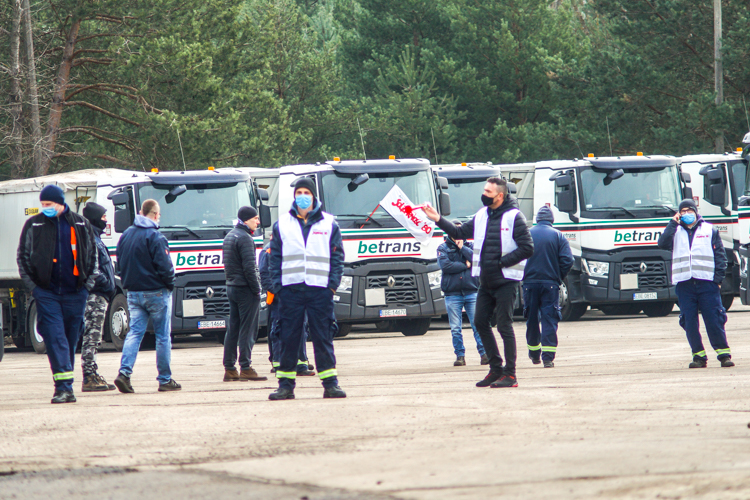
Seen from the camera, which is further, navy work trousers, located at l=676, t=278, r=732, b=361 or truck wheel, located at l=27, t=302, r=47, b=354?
truck wheel, located at l=27, t=302, r=47, b=354

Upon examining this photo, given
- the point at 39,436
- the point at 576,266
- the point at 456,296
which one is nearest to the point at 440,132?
the point at 576,266

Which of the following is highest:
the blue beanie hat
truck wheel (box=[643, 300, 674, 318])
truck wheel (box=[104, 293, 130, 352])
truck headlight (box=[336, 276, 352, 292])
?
the blue beanie hat

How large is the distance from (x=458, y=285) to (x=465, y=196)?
8.05 m

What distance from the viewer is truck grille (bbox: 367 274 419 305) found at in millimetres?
18938

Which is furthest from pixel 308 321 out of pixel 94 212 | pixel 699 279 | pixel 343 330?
pixel 343 330

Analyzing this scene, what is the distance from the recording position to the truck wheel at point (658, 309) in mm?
22719

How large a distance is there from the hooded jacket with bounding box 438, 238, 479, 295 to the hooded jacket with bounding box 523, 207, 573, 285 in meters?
0.75

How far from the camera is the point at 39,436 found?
7.78 m

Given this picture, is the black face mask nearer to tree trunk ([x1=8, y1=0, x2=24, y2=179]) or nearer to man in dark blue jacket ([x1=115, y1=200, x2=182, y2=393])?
man in dark blue jacket ([x1=115, y1=200, x2=182, y2=393])

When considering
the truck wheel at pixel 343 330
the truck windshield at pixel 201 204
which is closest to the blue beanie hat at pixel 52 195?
the truck windshield at pixel 201 204

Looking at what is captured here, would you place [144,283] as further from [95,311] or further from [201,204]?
[201,204]

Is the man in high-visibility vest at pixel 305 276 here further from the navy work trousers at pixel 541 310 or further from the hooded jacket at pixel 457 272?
the hooded jacket at pixel 457 272

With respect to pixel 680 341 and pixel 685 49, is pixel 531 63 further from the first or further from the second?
pixel 680 341

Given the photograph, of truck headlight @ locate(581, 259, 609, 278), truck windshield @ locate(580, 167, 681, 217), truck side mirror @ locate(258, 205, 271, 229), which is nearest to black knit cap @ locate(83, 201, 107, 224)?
truck side mirror @ locate(258, 205, 271, 229)
